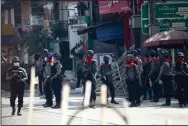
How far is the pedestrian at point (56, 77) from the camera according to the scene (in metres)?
16.6

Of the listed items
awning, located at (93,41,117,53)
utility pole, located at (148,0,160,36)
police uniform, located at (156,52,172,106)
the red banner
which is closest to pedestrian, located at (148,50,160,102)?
police uniform, located at (156,52,172,106)

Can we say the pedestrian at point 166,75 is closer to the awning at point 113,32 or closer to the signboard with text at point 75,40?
the awning at point 113,32

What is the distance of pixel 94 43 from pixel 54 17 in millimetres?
7210

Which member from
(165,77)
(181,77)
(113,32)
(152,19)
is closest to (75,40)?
(113,32)

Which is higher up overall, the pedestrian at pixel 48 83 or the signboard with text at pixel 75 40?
the signboard with text at pixel 75 40

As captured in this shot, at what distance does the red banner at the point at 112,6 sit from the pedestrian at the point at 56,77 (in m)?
11.4

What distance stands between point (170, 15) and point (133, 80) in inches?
227

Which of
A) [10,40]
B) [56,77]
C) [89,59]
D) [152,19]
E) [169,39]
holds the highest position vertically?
[152,19]

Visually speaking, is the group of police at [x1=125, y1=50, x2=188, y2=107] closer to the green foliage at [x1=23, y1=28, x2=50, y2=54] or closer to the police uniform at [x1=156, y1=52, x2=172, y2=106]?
the police uniform at [x1=156, y1=52, x2=172, y2=106]

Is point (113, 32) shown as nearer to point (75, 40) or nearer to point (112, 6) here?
point (112, 6)

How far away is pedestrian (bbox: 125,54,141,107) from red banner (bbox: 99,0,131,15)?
36.0 ft

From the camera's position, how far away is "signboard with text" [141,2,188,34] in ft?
70.5

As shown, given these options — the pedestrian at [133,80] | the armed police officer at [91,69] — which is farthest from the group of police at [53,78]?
the pedestrian at [133,80]

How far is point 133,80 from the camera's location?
16719mm
